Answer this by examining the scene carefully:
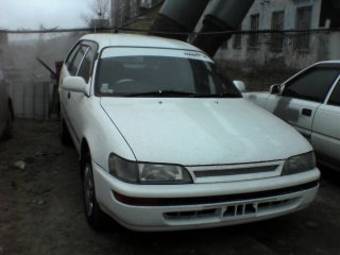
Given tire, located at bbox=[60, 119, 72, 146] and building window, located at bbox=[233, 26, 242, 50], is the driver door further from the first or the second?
building window, located at bbox=[233, 26, 242, 50]

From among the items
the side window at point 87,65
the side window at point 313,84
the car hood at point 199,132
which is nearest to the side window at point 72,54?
the side window at point 87,65

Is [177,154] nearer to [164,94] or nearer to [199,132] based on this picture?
[199,132]

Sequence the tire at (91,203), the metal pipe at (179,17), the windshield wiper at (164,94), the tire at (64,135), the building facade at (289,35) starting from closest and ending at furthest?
the tire at (91,203)
the windshield wiper at (164,94)
the tire at (64,135)
the metal pipe at (179,17)
the building facade at (289,35)

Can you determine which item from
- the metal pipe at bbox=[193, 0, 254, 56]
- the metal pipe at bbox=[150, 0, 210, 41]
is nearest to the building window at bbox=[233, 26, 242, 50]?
the metal pipe at bbox=[150, 0, 210, 41]

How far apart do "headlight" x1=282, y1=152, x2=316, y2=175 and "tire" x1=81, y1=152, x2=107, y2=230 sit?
1.48 meters

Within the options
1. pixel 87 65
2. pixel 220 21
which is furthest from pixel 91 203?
pixel 220 21

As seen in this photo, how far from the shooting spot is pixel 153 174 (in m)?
3.23

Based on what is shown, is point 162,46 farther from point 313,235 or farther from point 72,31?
point 72,31

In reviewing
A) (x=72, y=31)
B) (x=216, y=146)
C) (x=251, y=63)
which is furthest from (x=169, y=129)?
(x=251, y=63)

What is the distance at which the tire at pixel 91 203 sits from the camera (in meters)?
3.74

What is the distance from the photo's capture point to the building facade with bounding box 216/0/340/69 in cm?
1180

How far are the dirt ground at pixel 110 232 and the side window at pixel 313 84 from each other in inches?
42.5

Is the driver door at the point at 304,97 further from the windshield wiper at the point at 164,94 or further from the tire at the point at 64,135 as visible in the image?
the tire at the point at 64,135

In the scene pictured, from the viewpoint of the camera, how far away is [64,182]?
5.13 metres
